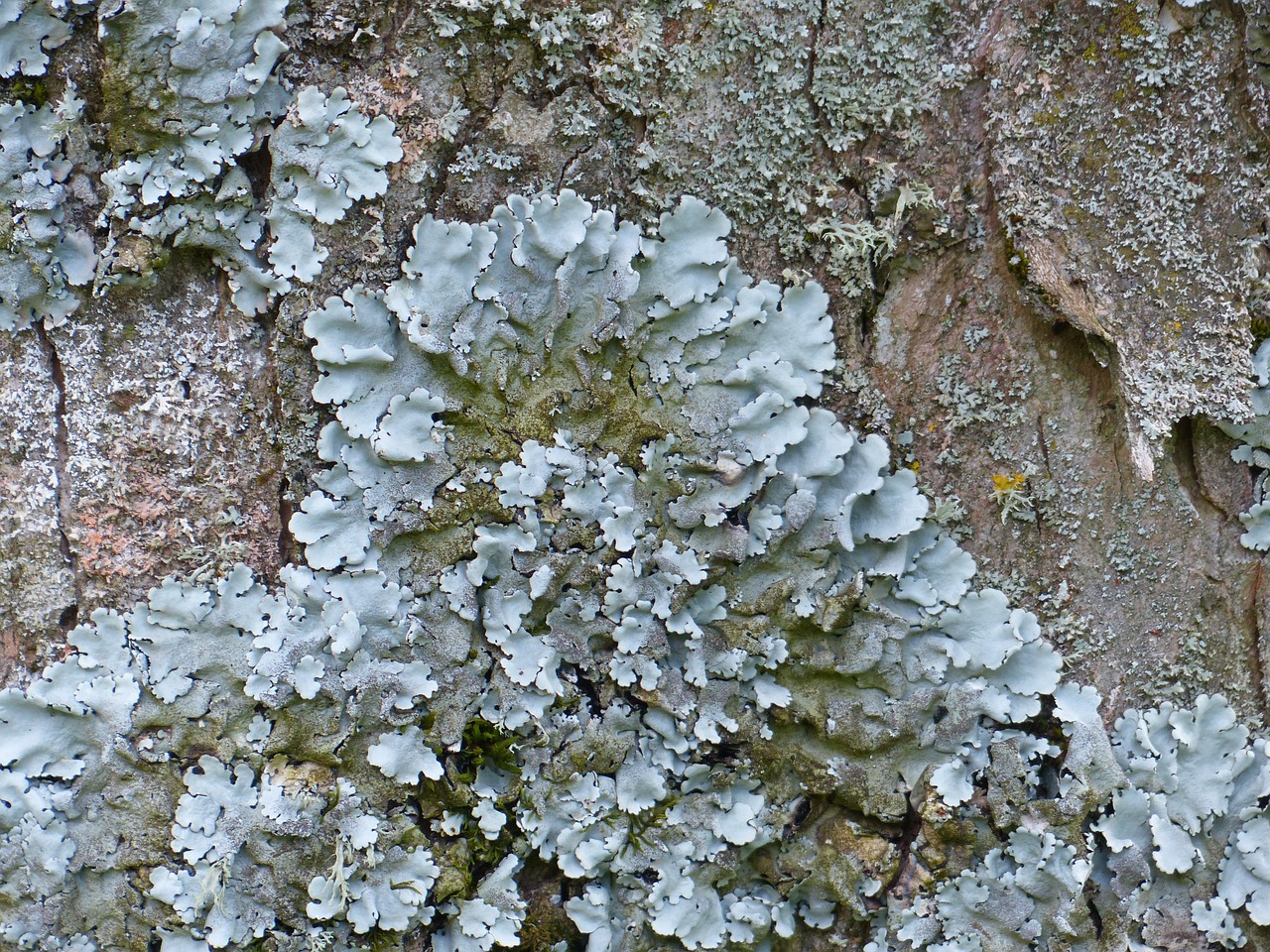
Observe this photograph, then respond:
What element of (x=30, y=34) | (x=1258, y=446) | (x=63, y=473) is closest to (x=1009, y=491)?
(x=1258, y=446)

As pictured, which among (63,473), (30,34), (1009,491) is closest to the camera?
(30,34)

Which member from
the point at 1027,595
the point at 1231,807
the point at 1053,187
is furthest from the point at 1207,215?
the point at 1231,807

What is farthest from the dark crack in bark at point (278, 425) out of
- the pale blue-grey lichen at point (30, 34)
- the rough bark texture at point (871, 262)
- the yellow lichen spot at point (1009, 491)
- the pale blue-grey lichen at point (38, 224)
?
the yellow lichen spot at point (1009, 491)

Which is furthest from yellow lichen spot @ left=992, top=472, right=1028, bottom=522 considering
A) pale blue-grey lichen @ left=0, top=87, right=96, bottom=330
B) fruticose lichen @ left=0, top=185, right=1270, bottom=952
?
pale blue-grey lichen @ left=0, top=87, right=96, bottom=330

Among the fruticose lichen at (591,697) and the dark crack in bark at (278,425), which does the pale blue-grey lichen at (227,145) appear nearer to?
the dark crack in bark at (278,425)

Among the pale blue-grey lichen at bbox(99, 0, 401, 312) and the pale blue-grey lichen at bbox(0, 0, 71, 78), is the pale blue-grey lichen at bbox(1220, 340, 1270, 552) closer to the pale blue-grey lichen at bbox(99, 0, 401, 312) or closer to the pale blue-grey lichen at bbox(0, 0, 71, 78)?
the pale blue-grey lichen at bbox(99, 0, 401, 312)

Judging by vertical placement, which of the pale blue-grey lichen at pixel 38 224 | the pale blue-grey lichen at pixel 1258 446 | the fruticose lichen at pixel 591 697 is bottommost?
the fruticose lichen at pixel 591 697

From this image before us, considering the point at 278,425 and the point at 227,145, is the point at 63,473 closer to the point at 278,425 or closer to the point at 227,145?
the point at 278,425

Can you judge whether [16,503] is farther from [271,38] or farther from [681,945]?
[681,945]
